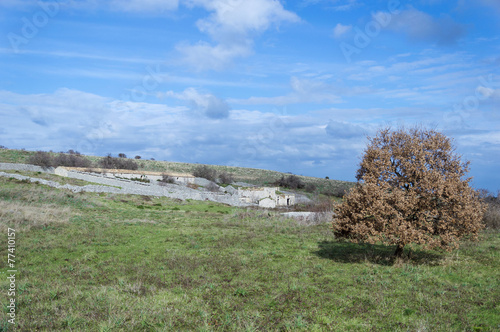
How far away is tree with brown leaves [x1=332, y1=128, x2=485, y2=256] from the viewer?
13.8 metres

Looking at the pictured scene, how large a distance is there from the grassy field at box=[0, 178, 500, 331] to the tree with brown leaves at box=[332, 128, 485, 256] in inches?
65.1

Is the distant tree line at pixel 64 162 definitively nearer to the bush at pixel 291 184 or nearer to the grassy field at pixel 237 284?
the bush at pixel 291 184

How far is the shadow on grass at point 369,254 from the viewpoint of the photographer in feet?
53.8

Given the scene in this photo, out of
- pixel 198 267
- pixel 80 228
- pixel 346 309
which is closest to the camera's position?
pixel 346 309

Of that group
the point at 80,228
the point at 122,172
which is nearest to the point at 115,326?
the point at 80,228

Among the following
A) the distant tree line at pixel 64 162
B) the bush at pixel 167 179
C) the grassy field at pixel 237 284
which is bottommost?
the grassy field at pixel 237 284

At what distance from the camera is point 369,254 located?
1830cm

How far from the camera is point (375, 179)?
48.5 ft

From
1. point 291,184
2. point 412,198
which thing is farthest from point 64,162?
point 412,198

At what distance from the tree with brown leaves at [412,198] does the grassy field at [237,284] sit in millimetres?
1654

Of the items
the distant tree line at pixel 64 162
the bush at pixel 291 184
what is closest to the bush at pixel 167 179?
the distant tree line at pixel 64 162

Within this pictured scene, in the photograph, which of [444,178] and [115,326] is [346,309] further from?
[444,178]

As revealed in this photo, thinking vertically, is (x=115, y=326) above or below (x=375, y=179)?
below

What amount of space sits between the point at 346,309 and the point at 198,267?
7.51m
